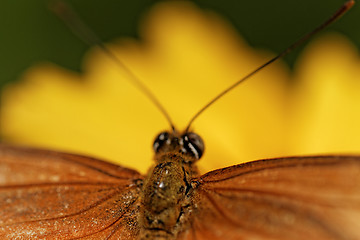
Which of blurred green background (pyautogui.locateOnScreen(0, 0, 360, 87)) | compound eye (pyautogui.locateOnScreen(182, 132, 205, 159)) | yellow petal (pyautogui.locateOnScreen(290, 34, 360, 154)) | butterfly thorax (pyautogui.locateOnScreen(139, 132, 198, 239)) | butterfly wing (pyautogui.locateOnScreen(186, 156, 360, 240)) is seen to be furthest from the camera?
blurred green background (pyautogui.locateOnScreen(0, 0, 360, 87))

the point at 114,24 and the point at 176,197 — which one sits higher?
the point at 114,24

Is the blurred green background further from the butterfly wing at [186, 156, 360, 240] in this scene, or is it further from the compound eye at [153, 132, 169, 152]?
the butterfly wing at [186, 156, 360, 240]

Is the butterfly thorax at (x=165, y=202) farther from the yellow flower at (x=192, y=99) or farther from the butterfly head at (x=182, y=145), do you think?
the yellow flower at (x=192, y=99)

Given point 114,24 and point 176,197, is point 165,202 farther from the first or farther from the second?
point 114,24

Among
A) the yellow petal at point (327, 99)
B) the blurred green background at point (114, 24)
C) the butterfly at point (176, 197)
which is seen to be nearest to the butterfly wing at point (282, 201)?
the butterfly at point (176, 197)

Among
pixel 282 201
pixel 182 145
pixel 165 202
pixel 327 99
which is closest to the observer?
pixel 282 201

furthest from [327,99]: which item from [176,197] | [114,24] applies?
[176,197]

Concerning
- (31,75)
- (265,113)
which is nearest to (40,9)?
(31,75)

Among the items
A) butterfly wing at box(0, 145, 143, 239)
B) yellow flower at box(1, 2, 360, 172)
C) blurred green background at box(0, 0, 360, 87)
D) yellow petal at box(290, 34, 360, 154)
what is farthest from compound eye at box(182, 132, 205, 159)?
blurred green background at box(0, 0, 360, 87)
